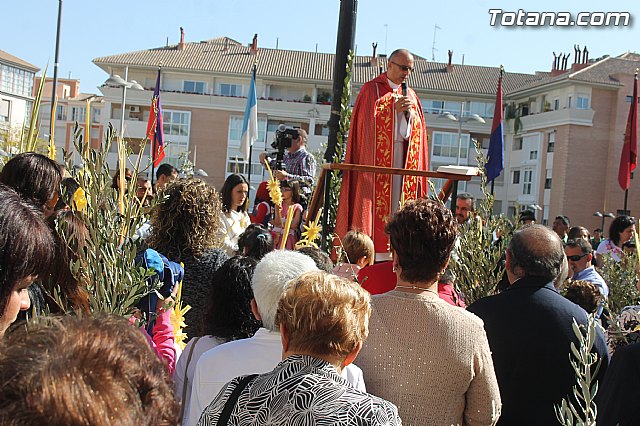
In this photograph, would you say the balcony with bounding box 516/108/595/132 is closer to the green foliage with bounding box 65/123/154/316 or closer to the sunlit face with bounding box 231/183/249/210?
the sunlit face with bounding box 231/183/249/210

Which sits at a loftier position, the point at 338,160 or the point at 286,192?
the point at 338,160

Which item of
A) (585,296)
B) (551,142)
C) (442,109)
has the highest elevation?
(442,109)

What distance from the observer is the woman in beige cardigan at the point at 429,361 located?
3.33 meters

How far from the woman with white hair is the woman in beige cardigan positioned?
0.64 m

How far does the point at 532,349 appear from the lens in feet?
13.1

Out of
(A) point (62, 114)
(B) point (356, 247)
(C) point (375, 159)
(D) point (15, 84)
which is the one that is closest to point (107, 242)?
(B) point (356, 247)

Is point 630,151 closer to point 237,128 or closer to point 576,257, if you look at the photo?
point 576,257

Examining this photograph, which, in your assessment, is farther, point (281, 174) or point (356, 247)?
point (281, 174)

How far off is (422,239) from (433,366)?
55 centimetres

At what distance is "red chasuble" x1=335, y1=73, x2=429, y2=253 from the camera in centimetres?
744

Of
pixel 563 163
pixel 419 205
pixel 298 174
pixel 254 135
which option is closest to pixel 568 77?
pixel 563 163

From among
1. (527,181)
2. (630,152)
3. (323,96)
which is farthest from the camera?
(323,96)

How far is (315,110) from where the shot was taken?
58719 mm

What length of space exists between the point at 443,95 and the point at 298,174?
176ft
